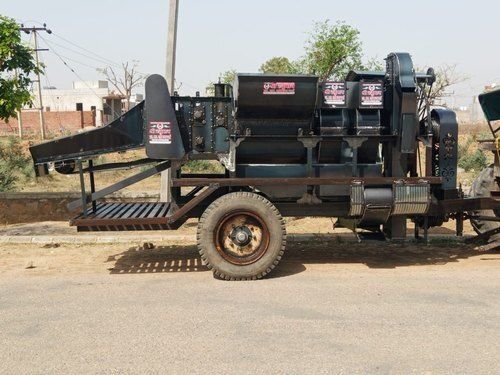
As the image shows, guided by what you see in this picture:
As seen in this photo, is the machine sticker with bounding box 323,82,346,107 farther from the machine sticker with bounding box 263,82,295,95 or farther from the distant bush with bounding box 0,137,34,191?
the distant bush with bounding box 0,137,34,191

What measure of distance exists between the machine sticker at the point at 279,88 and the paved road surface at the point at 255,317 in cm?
228

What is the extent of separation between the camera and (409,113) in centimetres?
658

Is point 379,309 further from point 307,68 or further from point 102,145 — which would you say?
point 307,68

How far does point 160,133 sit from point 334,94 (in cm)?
225

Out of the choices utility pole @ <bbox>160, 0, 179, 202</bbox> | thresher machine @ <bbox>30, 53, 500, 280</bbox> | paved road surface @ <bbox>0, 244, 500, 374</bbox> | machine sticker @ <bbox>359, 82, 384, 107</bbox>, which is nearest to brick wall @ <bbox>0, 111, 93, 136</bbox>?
utility pole @ <bbox>160, 0, 179, 202</bbox>

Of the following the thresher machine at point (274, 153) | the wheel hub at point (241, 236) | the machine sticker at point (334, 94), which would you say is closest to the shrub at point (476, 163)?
the thresher machine at point (274, 153)

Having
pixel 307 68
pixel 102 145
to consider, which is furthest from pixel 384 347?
pixel 307 68

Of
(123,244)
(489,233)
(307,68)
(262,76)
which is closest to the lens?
(262,76)

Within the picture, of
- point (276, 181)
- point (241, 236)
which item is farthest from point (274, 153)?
point (241, 236)

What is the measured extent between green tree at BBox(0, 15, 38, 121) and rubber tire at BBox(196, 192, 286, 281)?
437 centimetres

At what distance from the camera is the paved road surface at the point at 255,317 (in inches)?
158

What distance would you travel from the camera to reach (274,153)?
266 inches

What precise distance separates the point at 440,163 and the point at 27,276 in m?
5.65

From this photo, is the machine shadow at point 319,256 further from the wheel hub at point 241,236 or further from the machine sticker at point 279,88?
the machine sticker at point 279,88
